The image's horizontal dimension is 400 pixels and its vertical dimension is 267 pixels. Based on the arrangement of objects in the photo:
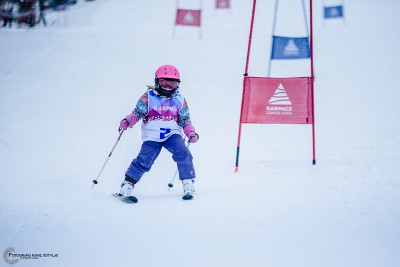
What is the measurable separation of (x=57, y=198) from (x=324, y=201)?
283cm

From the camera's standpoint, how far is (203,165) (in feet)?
18.1

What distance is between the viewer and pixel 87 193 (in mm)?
4242

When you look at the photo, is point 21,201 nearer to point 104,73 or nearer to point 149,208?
point 149,208

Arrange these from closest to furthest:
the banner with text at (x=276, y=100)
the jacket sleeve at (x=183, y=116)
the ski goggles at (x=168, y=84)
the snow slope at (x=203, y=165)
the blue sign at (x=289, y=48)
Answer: the snow slope at (x=203, y=165), the ski goggles at (x=168, y=84), the jacket sleeve at (x=183, y=116), the banner with text at (x=276, y=100), the blue sign at (x=289, y=48)

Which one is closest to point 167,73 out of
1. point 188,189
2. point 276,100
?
point 188,189

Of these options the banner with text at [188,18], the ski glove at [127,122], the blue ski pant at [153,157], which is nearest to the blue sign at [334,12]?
the banner with text at [188,18]

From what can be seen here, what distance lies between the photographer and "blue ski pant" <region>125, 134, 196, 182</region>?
408 cm

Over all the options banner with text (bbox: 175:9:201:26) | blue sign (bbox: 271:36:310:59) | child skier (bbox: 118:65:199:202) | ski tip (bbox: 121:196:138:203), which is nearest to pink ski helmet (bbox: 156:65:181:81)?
child skier (bbox: 118:65:199:202)

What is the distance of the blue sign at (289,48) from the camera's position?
635 cm

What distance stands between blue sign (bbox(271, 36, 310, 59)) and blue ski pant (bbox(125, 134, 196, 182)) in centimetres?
319

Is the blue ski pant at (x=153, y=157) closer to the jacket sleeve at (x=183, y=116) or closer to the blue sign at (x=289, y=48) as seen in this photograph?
the jacket sleeve at (x=183, y=116)

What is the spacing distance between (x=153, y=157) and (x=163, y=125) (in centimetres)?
38

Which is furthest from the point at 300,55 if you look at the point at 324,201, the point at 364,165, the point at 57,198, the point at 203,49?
the point at 203,49

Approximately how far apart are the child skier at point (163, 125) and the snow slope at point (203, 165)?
12.8 inches
